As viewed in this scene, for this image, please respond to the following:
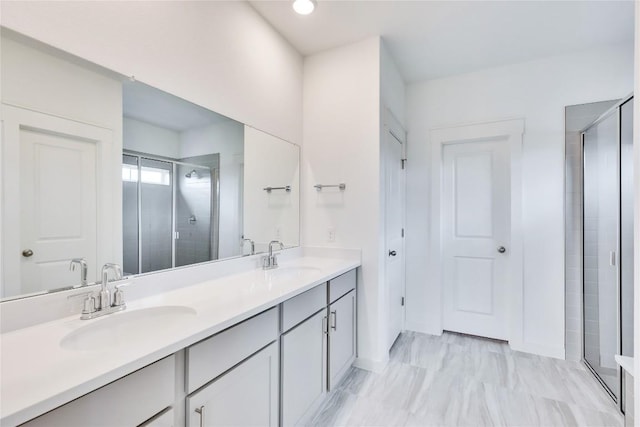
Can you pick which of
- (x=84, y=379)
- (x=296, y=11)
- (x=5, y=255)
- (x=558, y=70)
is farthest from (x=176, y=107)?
(x=558, y=70)

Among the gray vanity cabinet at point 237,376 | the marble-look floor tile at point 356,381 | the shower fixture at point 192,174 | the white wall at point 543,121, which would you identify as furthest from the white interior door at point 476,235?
the shower fixture at point 192,174

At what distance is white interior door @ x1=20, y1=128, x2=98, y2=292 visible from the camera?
3.39ft

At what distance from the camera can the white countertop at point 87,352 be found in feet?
2.08

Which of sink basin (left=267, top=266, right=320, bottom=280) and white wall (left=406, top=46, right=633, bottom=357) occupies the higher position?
white wall (left=406, top=46, right=633, bottom=357)

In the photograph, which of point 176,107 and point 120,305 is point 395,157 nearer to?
point 176,107

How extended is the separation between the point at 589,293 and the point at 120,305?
3181mm

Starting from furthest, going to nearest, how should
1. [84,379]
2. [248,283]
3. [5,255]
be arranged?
[248,283] → [5,255] → [84,379]

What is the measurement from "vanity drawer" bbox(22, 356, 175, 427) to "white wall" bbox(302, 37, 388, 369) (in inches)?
65.1

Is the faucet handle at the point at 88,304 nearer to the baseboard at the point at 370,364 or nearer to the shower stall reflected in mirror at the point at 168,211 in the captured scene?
the shower stall reflected in mirror at the point at 168,211

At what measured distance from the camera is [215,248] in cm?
180

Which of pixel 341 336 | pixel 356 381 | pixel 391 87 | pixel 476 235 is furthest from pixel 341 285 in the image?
pixel 391 87

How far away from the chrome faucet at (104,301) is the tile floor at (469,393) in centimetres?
131

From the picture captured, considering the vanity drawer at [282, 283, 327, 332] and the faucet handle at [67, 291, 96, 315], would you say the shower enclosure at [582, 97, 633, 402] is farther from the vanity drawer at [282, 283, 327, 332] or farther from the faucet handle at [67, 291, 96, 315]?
the faucet handle at [67, 291, 96, 315]

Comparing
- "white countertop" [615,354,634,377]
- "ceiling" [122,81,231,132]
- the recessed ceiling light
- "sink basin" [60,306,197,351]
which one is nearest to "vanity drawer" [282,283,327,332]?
"sink basin" [60,306,197,351]
